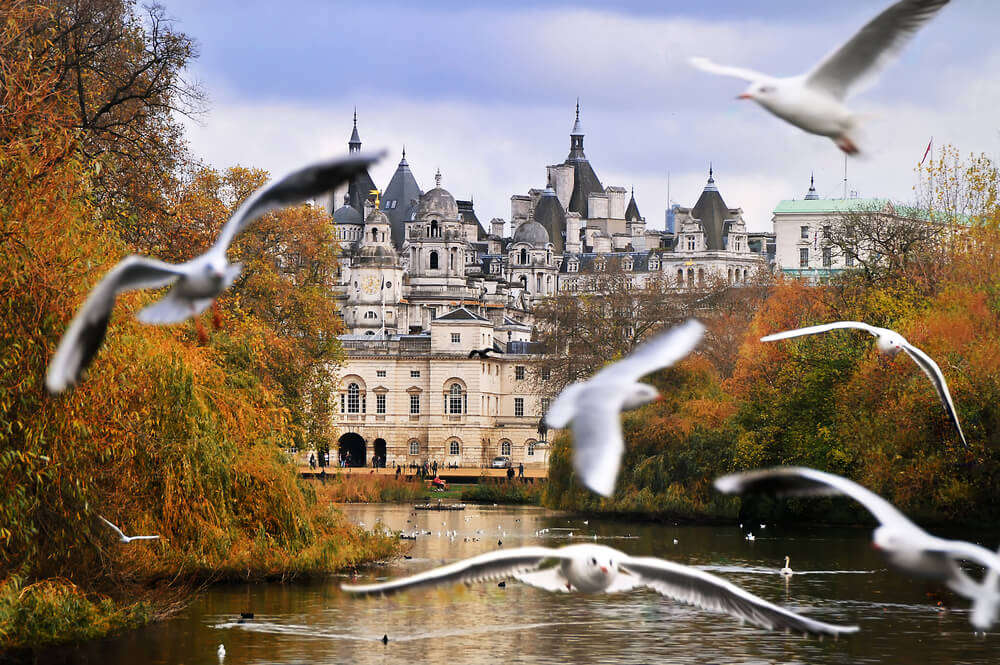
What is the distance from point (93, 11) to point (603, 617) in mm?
15780

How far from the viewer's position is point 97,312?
8.62 metres

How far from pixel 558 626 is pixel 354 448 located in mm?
96459

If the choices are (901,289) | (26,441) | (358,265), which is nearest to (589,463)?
(26,441)

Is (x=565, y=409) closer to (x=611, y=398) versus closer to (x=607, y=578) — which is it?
(x=611, y=398)

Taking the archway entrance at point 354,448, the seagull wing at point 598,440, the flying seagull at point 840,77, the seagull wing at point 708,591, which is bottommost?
the seagull wing at point 708,591

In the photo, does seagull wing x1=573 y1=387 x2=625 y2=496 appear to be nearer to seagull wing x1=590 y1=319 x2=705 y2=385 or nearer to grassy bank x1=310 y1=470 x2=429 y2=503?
seagull wing x1=590 y1=319 x2=705 y2=385

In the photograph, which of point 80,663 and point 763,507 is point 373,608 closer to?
point 80,663

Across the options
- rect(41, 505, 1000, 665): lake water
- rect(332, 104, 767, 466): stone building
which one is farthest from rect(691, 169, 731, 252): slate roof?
rect(41, 505, 1000, 665): lake water

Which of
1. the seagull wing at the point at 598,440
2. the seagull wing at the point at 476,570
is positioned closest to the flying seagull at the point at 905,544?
the seagull wing at the point at 598,440

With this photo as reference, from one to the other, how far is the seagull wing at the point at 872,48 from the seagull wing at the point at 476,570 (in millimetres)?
3187

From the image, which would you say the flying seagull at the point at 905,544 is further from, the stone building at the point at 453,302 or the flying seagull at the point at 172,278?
the stone building at the point at 453,302

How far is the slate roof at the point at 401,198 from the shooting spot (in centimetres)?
18812

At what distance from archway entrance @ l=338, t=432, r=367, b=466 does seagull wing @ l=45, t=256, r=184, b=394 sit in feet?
375

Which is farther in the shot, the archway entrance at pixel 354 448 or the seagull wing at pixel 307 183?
the archway entrance at pixel 354 448
